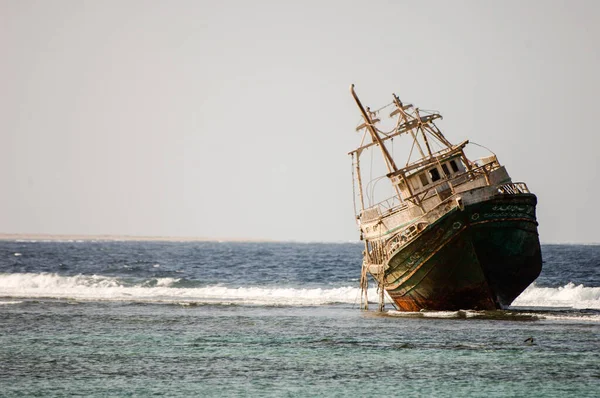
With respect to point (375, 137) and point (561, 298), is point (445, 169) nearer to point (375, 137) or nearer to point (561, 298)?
point (375, 137)

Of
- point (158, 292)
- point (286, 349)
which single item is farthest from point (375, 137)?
point (158, 292)

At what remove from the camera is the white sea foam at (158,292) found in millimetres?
51156

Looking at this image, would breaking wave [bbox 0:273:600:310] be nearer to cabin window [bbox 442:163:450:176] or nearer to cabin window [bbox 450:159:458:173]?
cabin window [bbox 450:159:458:173]

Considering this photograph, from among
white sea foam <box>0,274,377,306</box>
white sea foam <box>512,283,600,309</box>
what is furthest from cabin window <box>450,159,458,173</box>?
white sea foam <box>0,274,377,306</box>

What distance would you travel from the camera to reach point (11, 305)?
143 ft

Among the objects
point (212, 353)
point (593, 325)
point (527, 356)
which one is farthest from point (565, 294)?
point (212, 353)

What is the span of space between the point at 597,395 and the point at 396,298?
1961 centimetres

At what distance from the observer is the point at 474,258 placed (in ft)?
116

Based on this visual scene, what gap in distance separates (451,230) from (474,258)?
5.19 ft

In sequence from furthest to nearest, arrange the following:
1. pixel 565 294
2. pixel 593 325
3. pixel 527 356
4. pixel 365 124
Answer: pixel 565 294 < pixel 365 124 < pixel 593 325 < pixel 527 356

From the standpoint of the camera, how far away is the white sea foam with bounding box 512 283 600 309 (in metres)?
47.8

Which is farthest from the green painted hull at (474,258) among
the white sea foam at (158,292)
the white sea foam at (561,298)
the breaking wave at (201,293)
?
the white sea foam at (158,292)

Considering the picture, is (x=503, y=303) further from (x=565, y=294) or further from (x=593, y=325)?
(x=565, y=294)

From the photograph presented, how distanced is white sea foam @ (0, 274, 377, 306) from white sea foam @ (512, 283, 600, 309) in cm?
975
